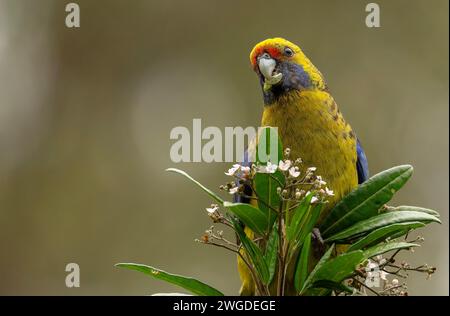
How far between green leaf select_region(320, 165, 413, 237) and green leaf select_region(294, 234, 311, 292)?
223 millimetres

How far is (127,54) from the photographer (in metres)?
6.04

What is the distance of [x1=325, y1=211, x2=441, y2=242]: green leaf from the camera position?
5.58 feet

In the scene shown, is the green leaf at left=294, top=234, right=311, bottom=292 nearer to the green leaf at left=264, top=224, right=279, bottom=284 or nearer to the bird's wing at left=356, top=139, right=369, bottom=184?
the green leaf at left=264, top=224, right=279, bottom=284

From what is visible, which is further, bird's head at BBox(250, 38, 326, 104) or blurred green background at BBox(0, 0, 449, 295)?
blurred green background at BBox(0, 0, 449, 295)

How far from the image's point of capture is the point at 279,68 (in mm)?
2586

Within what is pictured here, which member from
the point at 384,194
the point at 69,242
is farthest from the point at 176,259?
the point at 384,194

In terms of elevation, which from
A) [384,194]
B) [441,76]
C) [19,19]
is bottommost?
[384,194]

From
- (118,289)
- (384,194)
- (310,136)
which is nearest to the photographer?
(384,194)

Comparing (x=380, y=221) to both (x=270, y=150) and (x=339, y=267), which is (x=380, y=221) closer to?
(x=339, y=267)

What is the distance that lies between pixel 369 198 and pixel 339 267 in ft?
1.02

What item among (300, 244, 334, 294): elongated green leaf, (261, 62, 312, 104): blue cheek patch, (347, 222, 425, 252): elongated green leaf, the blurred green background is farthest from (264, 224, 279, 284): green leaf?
the blurred green background

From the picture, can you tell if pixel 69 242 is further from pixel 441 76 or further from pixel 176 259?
pixel 441 76
